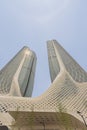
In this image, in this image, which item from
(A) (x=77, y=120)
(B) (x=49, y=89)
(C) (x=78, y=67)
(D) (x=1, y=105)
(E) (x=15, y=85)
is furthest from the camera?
(C) (x=78, y=67)

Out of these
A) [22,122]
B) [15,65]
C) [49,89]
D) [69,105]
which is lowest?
[22,122]

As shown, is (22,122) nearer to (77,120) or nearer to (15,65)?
(77,120)

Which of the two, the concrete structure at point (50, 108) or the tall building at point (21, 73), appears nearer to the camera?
the concrete structure at point (50, 108)

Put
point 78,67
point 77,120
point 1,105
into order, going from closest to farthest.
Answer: point 77,120 < point 1,105 < point 78,67

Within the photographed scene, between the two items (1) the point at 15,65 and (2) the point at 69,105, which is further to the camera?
(1) the point at 15,65

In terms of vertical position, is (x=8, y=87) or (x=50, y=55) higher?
(x=50, y=55)

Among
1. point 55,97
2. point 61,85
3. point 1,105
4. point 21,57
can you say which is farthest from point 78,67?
point 1,105

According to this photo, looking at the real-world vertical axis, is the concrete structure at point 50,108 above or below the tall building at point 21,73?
below

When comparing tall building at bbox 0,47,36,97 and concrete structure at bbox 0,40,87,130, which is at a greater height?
tall building at bbox 0,47,36,97

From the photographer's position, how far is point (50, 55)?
9756 centimetres

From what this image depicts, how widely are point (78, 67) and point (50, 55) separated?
10686 millimetres

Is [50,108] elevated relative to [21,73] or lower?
lower

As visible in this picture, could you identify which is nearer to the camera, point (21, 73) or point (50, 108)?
point (50, 108)

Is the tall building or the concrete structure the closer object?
the concrete structure
